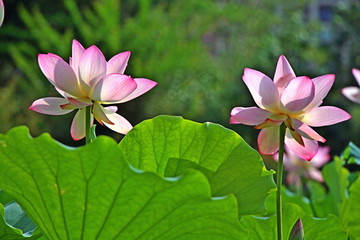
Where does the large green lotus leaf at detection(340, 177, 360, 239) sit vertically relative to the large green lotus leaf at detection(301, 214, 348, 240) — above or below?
below

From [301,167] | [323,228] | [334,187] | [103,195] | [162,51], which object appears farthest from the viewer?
[162,51]

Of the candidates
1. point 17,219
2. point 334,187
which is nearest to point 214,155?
point 17,219

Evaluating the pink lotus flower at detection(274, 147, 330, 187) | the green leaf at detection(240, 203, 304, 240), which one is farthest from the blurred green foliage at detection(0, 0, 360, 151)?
the green leaf at detection(240, 203, 304, 240)

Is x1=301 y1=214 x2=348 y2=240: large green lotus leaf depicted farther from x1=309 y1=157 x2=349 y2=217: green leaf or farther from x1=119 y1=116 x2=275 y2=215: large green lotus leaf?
x1=309 y1=157 x2=349 y2=217: green leaf

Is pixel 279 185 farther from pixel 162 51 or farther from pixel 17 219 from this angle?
pixel 162 51

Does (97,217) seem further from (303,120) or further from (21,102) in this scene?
(21,102)

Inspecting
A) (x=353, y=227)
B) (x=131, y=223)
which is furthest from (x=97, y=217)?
(x=353, y=227)
